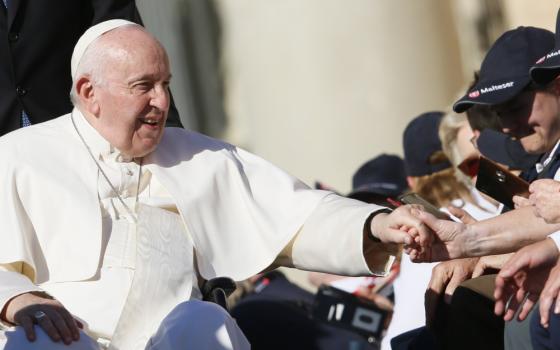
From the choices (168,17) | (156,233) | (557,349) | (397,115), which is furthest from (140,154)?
(168,17)

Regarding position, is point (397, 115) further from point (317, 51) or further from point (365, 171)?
point (365, 171)

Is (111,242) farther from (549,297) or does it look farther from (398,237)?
(549,297)

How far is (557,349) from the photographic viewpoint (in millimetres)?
5574

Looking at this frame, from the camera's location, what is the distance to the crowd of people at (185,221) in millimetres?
5930

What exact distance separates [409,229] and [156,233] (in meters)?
0.99

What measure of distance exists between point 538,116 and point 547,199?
946mm

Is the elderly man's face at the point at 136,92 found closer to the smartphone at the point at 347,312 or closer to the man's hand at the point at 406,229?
the man's hand at the point at 406,229

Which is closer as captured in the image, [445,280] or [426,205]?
[426,205]

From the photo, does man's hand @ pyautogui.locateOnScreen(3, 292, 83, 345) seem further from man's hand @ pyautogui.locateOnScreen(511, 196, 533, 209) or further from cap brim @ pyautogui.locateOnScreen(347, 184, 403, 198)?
cap brim @ pyautogui.locateOnScreen(347, 184, 403, 198)

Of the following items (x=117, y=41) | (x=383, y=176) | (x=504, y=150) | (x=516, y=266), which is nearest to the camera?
(x=516, y=266)

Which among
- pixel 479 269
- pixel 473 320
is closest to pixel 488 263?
pixel 479 269

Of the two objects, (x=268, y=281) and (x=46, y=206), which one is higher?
(x=46, y=206)

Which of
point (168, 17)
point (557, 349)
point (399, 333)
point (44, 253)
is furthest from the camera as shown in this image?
point (168, 17)

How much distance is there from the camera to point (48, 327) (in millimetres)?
5688
